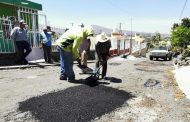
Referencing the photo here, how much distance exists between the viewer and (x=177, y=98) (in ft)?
26.0

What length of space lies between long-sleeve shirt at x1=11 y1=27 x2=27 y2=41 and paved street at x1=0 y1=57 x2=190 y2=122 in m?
3.26

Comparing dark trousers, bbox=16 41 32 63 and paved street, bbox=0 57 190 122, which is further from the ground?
dark trousers, bbox=16 41 32 63

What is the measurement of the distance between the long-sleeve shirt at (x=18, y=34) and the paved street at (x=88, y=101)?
3.26 metres

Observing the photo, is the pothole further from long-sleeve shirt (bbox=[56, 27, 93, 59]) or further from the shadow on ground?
long-sleeve shirt (bbox=[56, 27, 93, 59])

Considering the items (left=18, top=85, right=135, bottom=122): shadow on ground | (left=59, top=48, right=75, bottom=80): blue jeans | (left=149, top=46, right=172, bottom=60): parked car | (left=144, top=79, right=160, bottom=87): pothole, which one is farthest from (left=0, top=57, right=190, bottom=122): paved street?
(left=149, top=46, right=172, bottom=60): parked car

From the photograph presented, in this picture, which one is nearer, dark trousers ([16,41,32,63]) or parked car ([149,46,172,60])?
dark trousers ([16,41,32,63])

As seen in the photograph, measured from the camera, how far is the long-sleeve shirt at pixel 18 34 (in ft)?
40.6

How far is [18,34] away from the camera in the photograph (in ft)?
40.8

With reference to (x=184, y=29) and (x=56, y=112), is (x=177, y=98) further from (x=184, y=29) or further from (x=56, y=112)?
(x=184, y=29)

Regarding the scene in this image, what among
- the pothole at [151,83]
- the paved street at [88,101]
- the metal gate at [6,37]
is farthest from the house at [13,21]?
the pothole at [151,83]

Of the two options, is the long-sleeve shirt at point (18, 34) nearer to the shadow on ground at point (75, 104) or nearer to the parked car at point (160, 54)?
the shadow on ground at point (75, 104)

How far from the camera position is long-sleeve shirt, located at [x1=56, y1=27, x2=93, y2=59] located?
8.20m

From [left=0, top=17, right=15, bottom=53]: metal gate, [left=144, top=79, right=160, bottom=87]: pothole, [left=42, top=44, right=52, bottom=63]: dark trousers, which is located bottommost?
[left=144, top=79, right=160, bottom=87]: pothole

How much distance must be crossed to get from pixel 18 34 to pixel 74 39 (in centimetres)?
485
